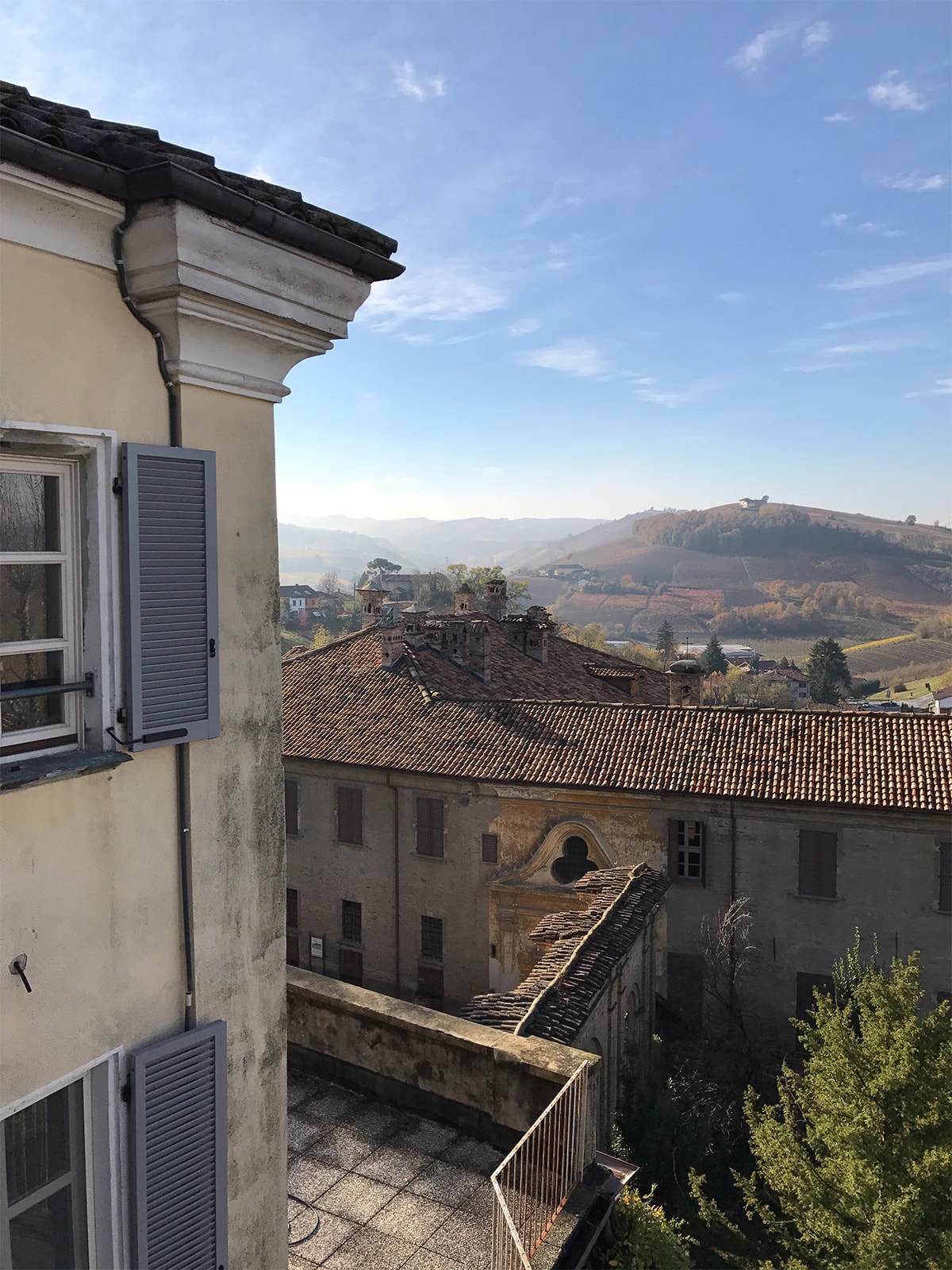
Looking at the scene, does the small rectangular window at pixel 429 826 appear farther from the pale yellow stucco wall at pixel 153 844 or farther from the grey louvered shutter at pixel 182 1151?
the grey louvered shutter at pixel 182 1151

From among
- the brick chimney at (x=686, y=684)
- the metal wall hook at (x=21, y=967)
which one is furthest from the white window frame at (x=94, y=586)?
the brick chimney at (x=686, y=684)

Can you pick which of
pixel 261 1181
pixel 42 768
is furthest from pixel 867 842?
pixel 42 768

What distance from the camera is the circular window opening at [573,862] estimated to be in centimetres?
2192

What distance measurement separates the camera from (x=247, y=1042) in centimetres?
456

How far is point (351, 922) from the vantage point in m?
24.7

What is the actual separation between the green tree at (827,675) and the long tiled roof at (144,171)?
94.2 metres

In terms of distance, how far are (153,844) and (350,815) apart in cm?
2110

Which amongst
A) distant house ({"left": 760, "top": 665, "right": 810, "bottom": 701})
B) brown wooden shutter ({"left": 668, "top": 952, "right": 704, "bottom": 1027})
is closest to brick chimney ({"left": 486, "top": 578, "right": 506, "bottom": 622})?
brown wooden shutter ({"left": 668, "top": 952, "right": 704, "bottom": 1027})

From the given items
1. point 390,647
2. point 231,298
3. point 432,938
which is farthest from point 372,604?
point 231,298

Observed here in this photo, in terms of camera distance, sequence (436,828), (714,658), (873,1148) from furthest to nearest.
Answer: (714,658)
(436,828)
(873,1148)

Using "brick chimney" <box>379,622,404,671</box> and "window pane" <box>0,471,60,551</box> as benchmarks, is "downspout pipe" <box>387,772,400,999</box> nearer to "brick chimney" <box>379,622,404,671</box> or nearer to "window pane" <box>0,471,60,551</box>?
"brick chimney" <box>379,622,404,671</box>

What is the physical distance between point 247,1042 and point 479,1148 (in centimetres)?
483

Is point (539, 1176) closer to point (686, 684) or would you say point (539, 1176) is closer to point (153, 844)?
point (153, 844)

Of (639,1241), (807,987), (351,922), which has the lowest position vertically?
(351,922)
